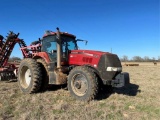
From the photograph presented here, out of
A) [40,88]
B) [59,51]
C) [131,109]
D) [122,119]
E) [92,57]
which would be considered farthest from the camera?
[40,88]

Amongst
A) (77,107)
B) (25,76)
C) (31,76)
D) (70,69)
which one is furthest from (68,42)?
(77,107)

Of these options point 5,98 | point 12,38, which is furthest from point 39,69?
point 12,38

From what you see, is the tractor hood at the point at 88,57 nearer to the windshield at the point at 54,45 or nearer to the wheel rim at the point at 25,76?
the windshield at the point at 54,45

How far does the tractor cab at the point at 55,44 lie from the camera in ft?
27.3

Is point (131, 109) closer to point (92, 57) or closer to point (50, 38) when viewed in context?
point (92, 57)

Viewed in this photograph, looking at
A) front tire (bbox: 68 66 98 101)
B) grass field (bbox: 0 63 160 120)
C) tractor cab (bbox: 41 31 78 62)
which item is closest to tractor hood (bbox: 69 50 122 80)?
front tire (bbox: 68 66 98 101)

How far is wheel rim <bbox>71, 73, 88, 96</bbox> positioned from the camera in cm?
718

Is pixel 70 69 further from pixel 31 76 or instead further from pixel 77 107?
pixel 77 107

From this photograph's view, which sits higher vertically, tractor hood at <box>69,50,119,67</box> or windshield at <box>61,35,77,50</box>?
windshield at <box>61,35,77,50</box>

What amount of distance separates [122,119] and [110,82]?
1.86 meters

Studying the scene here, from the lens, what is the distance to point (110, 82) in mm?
7102

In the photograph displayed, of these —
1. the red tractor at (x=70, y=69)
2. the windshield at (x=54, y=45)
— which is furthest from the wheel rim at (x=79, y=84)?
the windshield at (x=54, y=45)

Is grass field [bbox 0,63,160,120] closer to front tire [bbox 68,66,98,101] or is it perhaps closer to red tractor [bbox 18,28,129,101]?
front tire [bbox 68,66,98,101]

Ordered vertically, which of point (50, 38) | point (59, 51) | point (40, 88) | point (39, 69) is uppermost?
point (50, 38)
